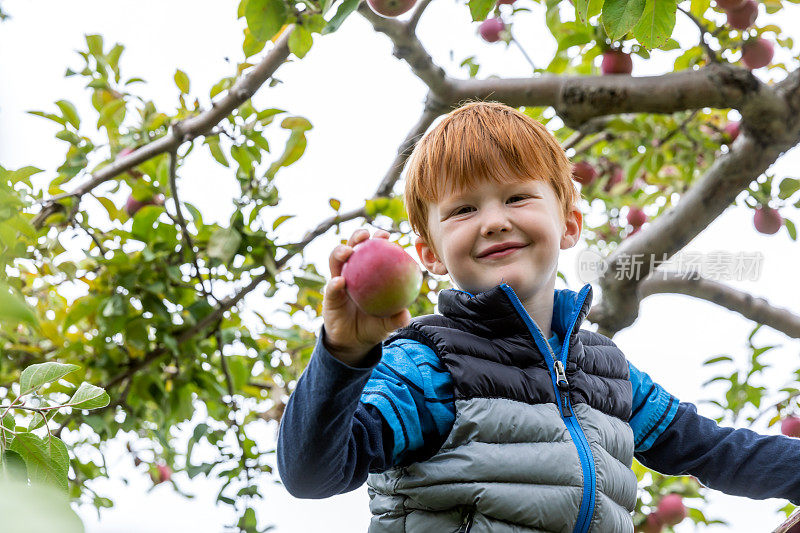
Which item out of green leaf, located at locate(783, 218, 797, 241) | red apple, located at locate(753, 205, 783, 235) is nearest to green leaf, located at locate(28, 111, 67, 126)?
red apple, located at locate(753, 205, 783, 235)

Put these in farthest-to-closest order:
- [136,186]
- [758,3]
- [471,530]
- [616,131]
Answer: [616,131], [758,3], [136,186], [471,530]

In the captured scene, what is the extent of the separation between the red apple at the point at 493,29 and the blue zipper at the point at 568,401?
153cm

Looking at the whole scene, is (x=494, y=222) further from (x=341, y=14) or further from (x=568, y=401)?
(x=341, y=14)

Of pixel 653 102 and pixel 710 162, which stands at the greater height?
pixel 710 162

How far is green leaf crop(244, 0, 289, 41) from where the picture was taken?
1.15m

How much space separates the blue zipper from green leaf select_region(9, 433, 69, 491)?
18.6 inches

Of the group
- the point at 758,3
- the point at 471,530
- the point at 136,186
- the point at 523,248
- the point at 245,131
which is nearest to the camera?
the point at 471,530

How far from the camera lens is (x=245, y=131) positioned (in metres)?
1.62

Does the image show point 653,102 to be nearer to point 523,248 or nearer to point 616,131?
point 616,131

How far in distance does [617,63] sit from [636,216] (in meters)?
0.95

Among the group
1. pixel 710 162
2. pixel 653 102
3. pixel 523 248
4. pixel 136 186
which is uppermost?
pixel 710 162

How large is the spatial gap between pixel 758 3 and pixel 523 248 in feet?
4.53

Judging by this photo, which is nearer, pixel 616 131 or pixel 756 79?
pixel 756 79

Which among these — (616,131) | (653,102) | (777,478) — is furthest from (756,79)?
(777,478)
